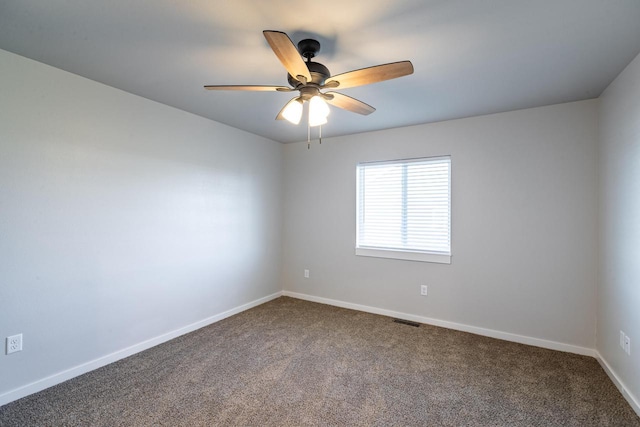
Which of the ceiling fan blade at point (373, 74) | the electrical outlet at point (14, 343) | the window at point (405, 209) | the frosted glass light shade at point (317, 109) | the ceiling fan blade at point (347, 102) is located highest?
the ceiling fan blade at point (347, 102)

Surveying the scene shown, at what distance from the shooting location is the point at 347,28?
1.70m

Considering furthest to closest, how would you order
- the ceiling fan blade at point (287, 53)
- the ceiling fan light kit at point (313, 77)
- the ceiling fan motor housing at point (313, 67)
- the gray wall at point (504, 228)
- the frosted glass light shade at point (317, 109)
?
the gray wall at point (504, 228)
the frosted glass light shade at point (317, 109)
the ceiling fan motor housing at point (313, 67)
the ceiling fan light kit at point (313, 77)
the ceiling fan blade at point (287, 53)

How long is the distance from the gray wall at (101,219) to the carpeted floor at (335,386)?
35 cm

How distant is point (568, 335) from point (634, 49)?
2436mm

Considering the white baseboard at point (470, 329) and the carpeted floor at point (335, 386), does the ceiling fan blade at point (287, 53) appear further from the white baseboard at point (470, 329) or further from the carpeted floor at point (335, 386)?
the white baseboard at point (470, 329)

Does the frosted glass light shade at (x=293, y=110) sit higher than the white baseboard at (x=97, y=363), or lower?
higher

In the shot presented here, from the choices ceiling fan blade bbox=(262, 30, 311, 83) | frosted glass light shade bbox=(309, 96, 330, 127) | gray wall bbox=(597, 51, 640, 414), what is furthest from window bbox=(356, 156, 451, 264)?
ceiling fan blade bbox=(262, 30, 311, 83)

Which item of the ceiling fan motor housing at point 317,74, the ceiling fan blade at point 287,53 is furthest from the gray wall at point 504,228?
the ceiling fan blade at point 287,53

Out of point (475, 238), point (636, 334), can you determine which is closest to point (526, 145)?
point (475, 238)

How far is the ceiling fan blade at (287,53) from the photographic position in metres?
1.31

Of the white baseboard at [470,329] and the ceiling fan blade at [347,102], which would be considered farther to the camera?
the white baseboard at [470,329]

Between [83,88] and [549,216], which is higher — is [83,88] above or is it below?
above

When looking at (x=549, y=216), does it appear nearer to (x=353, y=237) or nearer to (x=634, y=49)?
(x=634, y=49)

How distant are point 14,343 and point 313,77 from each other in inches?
108
